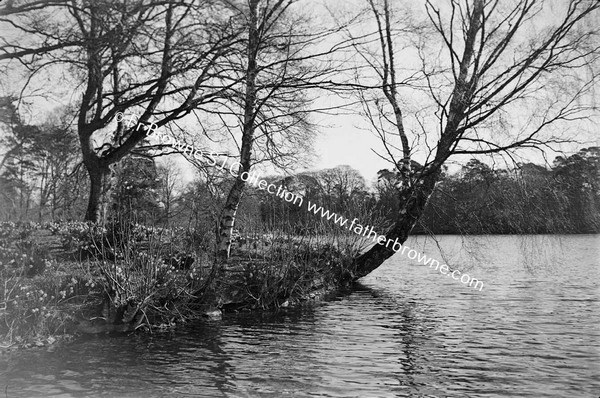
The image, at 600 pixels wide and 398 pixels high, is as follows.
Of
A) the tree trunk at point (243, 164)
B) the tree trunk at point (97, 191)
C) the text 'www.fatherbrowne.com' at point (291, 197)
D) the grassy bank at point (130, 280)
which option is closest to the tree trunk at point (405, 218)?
the text 'www.fatherbrowne.com' at point (291, 197)

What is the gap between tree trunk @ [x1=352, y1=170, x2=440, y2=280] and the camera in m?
17.1

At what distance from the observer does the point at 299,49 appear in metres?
11.4

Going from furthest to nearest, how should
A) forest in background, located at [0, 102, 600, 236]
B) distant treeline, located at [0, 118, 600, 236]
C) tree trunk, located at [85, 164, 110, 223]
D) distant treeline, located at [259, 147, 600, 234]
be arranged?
1. tree trunk, located at [85, 164, 110, 223]
2. distant treeline, located at [259, 147, 600, 234]
3. distant treeline, located at [0, 118, 600, 236]
4. forest in background, located at [0, 102, 600, 236]

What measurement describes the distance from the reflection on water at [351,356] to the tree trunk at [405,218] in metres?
3.17

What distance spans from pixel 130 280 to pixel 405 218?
995 centimetres

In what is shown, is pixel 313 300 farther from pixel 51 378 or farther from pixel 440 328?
pixel 51 378

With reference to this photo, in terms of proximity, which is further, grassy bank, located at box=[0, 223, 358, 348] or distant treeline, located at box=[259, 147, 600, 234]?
distant treeline, located at box=[259, 147, 600, 234]

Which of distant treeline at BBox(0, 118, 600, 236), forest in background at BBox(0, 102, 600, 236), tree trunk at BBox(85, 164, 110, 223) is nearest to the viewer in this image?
forest in background at BBox(0, 102, 600, 236)

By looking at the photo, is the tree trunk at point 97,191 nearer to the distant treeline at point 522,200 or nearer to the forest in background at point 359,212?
the forest in background at point 359,212

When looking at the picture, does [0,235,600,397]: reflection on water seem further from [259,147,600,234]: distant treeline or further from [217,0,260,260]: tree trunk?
[217,0,260,260]: tree trunk

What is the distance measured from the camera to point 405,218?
17812 mm

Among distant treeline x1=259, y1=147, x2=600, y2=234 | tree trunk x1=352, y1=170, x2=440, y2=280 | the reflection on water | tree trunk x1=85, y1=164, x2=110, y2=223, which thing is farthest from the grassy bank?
tree trunk x1=352, y1=170, x2=440, y2=280

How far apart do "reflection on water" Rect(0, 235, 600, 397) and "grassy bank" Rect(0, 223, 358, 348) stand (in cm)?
47

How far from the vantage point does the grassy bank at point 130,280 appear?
9398 mm
